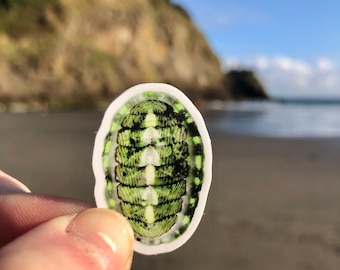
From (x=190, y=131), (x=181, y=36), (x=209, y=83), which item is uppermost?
(x=190, y=131)

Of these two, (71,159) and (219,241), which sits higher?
(219,241)

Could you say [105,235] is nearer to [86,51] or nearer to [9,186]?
[9,186]

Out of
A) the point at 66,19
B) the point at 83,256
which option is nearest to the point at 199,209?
the point at 83,256

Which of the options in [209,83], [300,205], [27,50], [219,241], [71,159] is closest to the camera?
[219,241]

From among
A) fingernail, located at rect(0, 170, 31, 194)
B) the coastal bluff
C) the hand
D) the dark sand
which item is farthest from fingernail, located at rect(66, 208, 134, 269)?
the coastal bluff

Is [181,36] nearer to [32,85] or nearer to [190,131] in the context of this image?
[32,85]

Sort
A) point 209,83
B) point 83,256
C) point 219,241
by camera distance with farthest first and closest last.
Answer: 1. point 209,83
2. point 219,241
3. point 83,256

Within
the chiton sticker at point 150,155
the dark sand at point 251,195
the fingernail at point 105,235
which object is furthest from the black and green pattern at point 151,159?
the dark sand at point 251,195
